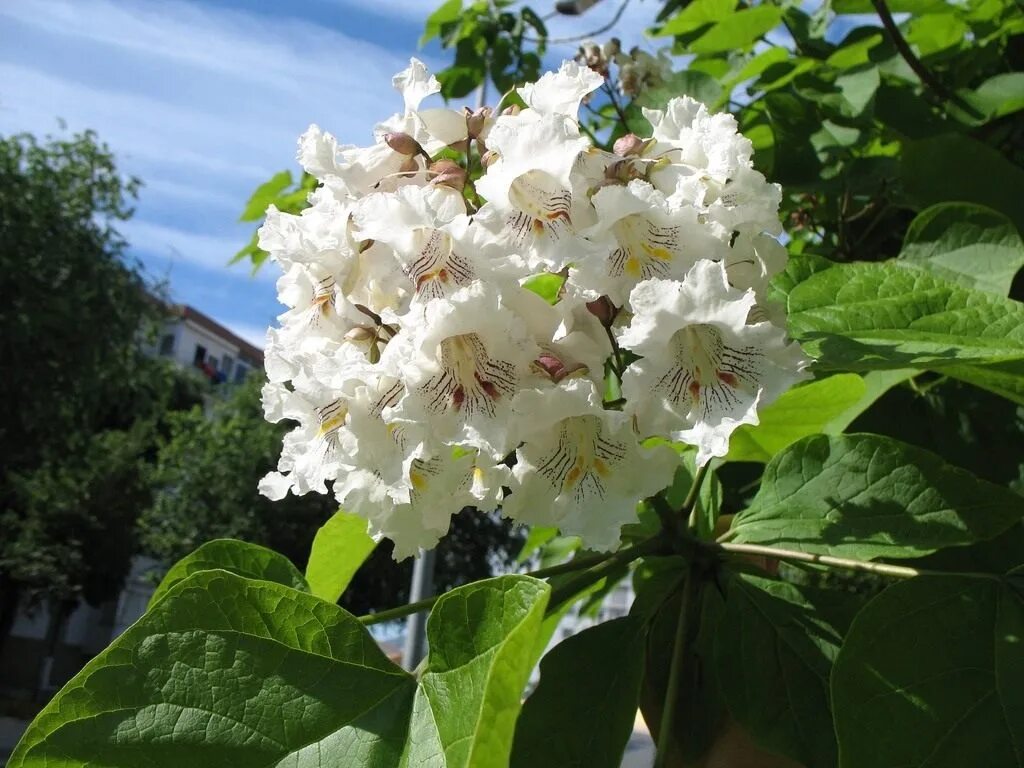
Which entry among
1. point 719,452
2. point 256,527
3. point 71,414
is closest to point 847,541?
point 719,452

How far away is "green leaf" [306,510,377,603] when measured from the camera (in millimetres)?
787

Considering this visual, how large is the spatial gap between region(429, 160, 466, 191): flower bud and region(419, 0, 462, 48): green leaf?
4.91 ft

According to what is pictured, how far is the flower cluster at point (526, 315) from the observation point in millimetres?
550

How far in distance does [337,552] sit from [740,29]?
999 millimetres

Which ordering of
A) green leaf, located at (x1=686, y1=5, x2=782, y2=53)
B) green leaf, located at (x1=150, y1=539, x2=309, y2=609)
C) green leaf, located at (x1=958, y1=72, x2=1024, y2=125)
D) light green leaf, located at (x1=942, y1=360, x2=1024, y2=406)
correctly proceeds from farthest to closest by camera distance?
green leaf, located at (x1=686, y1=5, x2=782, y2=53)
green leaf, located at (x1=958, y1=72, x2=1024, y2=125)
green leaf, located at (x1=150, y1=539, x2=309, y2=609)
light green leaf, located at (x1=942, y1=360, x2=1024, y2=406)

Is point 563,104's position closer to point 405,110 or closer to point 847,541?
point 405,110

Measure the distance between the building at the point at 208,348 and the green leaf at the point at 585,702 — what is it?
23.2m

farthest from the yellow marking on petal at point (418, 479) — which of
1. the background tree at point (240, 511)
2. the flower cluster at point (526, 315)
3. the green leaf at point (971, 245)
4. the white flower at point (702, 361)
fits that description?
the background tree at point (240, 511)

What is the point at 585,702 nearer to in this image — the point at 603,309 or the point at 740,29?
the point at 603,309

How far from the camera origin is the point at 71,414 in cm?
1012

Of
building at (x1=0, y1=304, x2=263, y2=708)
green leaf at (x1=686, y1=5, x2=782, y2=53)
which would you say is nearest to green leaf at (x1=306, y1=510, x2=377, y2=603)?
green leaf at (x1=686, y1=5, x2=782, y2=53)

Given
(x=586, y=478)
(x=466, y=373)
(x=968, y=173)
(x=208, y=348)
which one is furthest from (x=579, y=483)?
(x=208, y=348)

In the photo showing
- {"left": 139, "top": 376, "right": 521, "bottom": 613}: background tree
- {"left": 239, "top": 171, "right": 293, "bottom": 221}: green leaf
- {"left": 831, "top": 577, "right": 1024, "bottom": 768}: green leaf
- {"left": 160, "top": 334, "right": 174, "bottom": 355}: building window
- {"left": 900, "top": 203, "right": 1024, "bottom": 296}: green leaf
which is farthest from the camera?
{"left": 160, "top": 334, "right": 174, "bottom": 355}: building window

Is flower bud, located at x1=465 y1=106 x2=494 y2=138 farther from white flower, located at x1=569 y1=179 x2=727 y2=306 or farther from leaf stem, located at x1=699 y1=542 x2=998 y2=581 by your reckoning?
leaf stem, located at x1=699 y1=542 x2=998 y2=581
